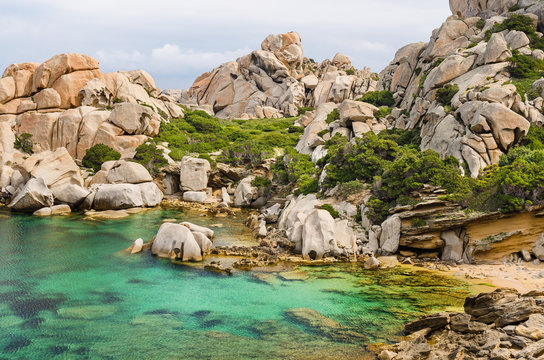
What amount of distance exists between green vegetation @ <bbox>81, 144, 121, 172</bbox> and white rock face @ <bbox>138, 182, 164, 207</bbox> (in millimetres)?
10088

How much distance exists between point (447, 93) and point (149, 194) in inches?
1485

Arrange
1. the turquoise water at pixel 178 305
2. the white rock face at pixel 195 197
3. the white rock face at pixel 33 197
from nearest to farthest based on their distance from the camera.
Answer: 1. the turquoise water at pixel 178 305
2. the white rock face at pixel 33 197
3. the white rock face at pixel 195 197

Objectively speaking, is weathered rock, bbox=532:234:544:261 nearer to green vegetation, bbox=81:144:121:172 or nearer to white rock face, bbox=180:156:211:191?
white rock face, bbox=180:156:211:191

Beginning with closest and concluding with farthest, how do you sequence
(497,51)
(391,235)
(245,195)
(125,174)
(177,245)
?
(177,245), (391,235), (497,51), (125,174), (245,195)

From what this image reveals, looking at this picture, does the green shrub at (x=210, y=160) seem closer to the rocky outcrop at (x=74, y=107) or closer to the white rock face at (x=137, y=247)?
the rocky outcrop at (x=74, y=107)

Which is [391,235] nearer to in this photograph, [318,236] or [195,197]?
[318,236]

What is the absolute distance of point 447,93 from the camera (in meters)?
42.4

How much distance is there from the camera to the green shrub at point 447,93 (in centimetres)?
4206

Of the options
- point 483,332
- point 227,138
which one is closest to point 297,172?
point 227,138

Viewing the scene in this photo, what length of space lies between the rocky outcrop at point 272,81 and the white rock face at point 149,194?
56.7 meters

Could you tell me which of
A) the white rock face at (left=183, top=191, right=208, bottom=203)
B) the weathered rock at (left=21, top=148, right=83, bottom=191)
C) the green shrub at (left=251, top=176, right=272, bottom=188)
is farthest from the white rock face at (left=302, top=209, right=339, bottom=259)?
the weathered rock at (left=21, top=148, right=83, bottom=191)

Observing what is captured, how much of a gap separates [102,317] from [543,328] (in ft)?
59.4

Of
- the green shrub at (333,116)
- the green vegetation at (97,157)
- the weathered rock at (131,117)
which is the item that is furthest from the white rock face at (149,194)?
the green shrub at (333,116)

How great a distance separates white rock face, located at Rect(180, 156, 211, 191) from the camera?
52.6 metres
